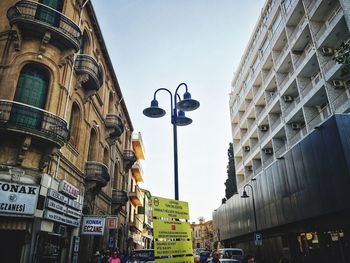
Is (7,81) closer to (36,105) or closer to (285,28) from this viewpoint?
(36,105)

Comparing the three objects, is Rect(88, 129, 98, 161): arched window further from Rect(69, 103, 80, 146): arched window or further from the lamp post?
the lamp post

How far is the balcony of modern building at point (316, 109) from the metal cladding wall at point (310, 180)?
5.31 meters

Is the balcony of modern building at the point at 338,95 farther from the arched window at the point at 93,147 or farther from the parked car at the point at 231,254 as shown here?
the arched window at the point at 93,147

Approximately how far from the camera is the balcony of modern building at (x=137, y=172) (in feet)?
119

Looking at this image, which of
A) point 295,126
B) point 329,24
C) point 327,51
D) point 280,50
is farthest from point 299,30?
point 295,126

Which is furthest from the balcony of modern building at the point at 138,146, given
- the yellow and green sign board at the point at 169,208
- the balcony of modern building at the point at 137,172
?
the yellow and green sign board at the point at 169,208

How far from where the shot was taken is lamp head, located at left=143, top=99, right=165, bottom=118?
8820mm

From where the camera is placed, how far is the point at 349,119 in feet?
42.2

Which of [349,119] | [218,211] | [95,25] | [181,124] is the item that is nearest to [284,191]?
[349,119]

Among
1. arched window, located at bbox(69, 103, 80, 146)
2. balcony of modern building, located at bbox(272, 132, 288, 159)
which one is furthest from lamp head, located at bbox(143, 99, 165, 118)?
balcony of modern building, located at bbox(272, 132, 288, 159)

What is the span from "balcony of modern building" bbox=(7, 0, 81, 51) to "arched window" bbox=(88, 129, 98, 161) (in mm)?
7121

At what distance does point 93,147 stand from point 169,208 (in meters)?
14.2

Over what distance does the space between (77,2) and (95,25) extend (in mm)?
3025

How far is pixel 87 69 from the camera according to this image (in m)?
15.4
